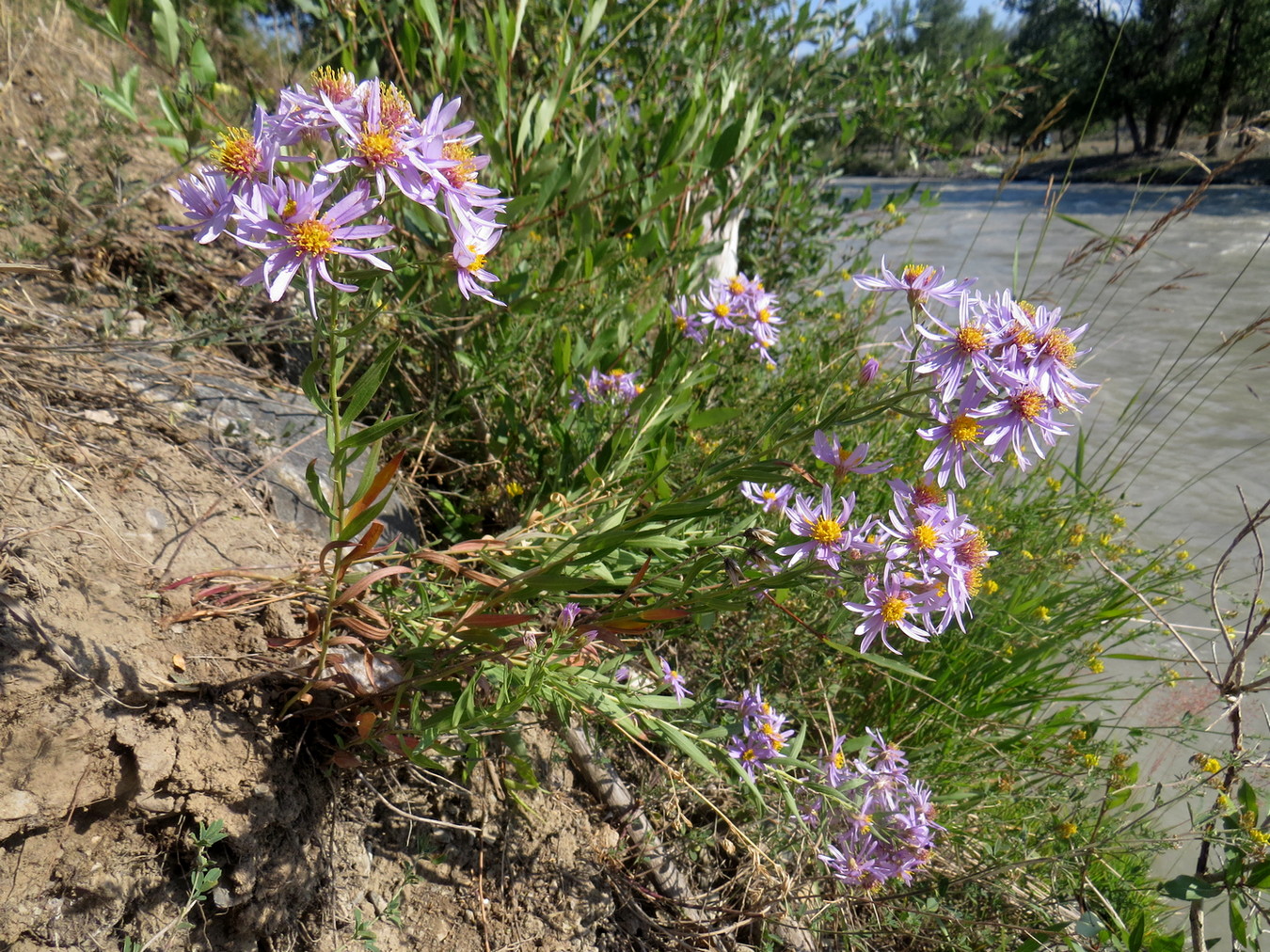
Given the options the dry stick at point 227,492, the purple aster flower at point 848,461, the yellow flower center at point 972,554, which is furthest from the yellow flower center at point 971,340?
the dry stick at point 227,492

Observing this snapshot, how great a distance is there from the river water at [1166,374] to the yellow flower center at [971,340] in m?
0.58

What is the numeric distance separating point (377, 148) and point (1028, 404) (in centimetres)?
102

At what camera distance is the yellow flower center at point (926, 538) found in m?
1.30

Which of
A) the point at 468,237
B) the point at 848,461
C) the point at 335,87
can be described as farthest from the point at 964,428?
the point at 335,87

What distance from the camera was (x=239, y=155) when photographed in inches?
39.5

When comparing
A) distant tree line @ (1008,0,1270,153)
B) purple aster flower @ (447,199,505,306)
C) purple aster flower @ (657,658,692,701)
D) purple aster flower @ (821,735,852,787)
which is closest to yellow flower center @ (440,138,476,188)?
purple aster flower @ (447,199,505,306)

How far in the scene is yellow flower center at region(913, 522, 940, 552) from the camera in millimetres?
1305

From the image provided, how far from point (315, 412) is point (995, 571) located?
6.90ft

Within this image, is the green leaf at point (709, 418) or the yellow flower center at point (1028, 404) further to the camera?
the green leaf at point (709, 418)

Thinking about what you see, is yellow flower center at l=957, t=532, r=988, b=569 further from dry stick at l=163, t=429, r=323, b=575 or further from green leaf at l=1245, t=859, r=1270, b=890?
dry stick at l=163, t=429, r=323, b=575

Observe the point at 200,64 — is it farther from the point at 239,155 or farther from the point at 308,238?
the point at 308,238

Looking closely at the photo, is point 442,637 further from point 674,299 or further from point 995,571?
point 995,571

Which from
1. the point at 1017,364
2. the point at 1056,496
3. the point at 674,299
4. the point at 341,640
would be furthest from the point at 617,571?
the point at 1056,496

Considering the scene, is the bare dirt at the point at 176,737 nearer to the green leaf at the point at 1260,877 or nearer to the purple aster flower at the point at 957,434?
the purple aster flower at the point at 957,434
